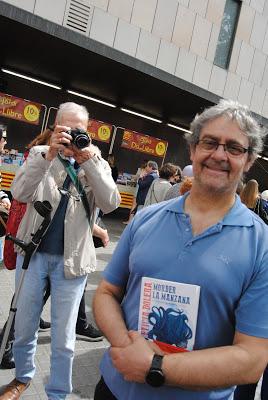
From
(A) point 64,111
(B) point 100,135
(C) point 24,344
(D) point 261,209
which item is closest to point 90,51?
(B) point 100,135

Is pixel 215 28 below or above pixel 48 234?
above

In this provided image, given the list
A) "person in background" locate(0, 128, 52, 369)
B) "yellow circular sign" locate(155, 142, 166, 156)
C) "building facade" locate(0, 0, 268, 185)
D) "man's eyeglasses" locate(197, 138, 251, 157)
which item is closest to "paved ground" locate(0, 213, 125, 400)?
"person in background" locate(0, 128, 52, 369)

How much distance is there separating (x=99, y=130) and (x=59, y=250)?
975 centimetres

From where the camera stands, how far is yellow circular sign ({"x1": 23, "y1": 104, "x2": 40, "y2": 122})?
34.2 ft

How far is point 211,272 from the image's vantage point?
1.29 meters

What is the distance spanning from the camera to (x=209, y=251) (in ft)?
4.37

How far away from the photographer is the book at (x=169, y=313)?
4.31ft

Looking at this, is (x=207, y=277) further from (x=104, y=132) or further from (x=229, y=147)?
(x=104, y=132)

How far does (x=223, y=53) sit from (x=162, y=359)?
1418 centimetres

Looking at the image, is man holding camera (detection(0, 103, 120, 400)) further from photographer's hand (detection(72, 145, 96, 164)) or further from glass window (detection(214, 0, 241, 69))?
glass window (detection(214, 0, 241, 69))

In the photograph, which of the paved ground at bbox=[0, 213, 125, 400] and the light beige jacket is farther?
the paved ground at bbox=[0, 213, 125, 400]

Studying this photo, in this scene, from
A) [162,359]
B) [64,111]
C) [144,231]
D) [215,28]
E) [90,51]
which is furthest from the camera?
[215,28]

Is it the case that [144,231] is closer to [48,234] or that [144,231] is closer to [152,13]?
[48,234]

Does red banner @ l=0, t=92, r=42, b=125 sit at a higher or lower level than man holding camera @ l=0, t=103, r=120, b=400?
higher
